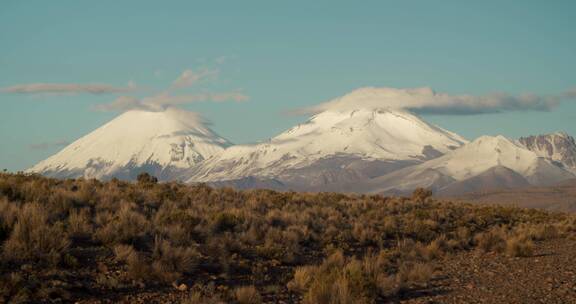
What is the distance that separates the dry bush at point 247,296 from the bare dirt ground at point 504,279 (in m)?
3.57

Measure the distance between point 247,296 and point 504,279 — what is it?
7795 millimetres

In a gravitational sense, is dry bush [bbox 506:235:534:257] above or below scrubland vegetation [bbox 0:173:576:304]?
below

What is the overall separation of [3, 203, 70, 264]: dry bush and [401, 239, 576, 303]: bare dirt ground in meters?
8.12

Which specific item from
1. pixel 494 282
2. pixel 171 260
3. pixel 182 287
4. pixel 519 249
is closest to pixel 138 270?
pixel 182 287

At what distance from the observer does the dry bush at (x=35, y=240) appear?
43.8ft

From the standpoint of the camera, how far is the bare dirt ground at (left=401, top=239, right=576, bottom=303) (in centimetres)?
1448

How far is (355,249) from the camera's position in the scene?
2152 centimetres

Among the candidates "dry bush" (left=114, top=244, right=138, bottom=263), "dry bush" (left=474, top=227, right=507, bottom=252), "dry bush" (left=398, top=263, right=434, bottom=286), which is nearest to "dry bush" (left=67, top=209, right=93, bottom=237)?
"dry bush" (left=114, top=244, right=138, bottom=263)

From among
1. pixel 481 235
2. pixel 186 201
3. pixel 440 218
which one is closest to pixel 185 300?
pixel 186 201

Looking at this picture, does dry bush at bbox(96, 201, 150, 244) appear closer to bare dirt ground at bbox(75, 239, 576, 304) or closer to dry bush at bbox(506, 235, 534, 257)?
bare dirt ground at bbox(75, 239, 576, 304)

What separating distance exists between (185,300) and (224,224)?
8.64 m

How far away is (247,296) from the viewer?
13.1 metres

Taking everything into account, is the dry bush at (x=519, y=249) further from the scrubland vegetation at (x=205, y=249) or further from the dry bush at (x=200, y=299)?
the dry bush at (x=200, y=299)

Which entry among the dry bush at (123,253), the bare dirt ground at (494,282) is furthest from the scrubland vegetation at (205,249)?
the bare dirt ground at (494,282)
